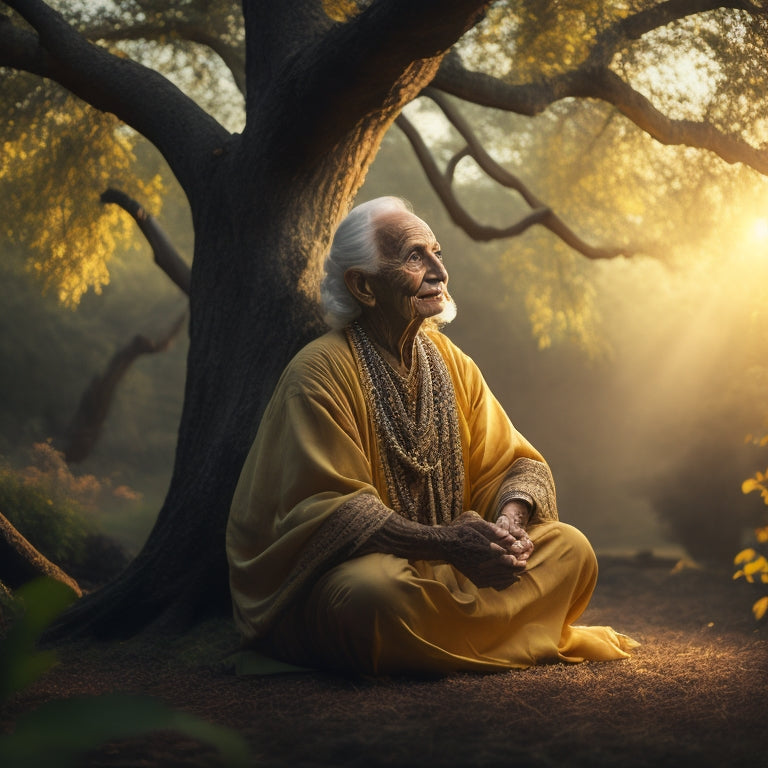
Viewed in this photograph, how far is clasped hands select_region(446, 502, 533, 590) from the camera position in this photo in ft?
11.3

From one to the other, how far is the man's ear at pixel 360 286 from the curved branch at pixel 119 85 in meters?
1.56

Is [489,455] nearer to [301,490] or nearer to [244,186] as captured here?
[301,490]

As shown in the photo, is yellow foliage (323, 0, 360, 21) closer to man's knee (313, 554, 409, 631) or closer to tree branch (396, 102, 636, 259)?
tree branch (396, 102, 636, 259)

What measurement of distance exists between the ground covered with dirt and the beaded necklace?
2.51ft

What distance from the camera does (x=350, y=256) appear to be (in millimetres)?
3930

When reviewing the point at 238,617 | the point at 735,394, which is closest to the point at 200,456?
the point at 238,617

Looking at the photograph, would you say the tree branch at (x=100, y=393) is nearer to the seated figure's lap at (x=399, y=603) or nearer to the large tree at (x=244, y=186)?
the large tree at (x=244, y=186)

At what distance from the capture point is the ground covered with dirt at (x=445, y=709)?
2465 millimetres

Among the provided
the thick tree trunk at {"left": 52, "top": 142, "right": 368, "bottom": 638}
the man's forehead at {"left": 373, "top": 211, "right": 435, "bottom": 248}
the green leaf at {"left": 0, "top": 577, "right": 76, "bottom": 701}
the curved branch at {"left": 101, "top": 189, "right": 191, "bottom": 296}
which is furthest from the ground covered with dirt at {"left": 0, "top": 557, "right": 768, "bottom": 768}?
the curved branch at {"left": 101, "top": 189, "right": 191, "bottom": 296}

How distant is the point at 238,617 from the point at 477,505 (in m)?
1.15

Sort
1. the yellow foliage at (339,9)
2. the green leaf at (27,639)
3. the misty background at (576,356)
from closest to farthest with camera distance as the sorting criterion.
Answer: the green leaf at (27,639) < the yellow foliage at (339,9) < the misty background at (576,356)

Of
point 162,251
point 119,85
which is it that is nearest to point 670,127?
point 119,85

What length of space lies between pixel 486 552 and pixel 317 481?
70cm

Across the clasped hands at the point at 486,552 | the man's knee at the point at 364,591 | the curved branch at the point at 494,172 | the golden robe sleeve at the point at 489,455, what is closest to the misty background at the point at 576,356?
the curved branch at the point at 494,172
